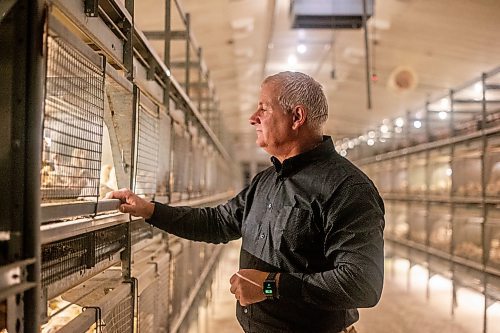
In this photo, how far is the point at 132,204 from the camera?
6.59ft

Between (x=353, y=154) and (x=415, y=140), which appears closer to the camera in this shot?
(x=415, y=140)

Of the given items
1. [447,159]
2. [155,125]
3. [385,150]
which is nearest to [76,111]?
[155,125]

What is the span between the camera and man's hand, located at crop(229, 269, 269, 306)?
1.69m

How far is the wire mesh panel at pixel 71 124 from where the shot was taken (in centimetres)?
130

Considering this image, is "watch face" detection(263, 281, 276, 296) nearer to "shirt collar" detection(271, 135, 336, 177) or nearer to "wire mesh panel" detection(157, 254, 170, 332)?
"shirt collar" detection(271, 135, 336, 177)

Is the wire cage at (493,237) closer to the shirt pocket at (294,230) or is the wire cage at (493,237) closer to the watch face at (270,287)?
the shirt pocket at (294,230)

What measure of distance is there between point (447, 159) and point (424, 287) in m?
1.69

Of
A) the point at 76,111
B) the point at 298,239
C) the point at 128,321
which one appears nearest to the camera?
the point at 76,111

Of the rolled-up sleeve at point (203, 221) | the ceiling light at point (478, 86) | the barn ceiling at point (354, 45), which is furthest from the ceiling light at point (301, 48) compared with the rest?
the rolled-up sleeve at point (203, 221)

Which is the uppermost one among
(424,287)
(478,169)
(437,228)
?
(478,169)

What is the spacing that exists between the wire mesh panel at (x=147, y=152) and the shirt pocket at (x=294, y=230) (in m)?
0.73

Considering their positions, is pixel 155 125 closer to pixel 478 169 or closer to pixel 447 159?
pixel 478 169

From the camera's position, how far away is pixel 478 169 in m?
6.13

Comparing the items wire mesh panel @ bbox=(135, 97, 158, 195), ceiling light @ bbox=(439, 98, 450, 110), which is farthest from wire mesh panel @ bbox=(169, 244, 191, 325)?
ceiling light @ bbox=(439, 98, 450, 110)
